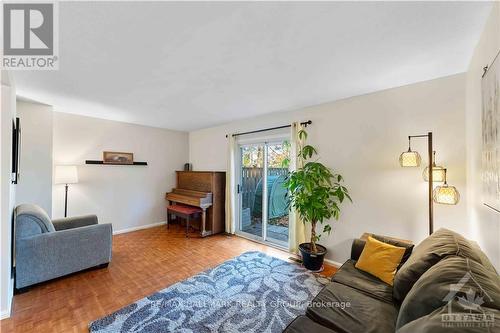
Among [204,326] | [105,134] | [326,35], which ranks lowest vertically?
[204,326]

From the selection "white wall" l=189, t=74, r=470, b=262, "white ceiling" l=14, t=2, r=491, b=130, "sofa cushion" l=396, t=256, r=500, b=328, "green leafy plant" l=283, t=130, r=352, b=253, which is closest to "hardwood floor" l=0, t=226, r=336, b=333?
"green leafy plant" l=283, t=130, r=352, b=253

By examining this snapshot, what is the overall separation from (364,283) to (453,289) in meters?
0.92

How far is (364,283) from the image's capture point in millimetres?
1778

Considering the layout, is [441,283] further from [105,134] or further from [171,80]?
[105,134]

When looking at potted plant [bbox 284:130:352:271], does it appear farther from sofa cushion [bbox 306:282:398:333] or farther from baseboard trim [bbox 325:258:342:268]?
sofa cushion [bbox 306:282:398:333]

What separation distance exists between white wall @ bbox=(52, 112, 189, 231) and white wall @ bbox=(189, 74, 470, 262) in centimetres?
348

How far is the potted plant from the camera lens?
2803 millimetres

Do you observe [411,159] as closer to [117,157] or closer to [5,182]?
[5,182]

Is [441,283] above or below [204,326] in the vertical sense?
above

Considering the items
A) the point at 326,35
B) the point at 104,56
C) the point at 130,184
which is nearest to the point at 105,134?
the point at 130,184

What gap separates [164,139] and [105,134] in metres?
1.24

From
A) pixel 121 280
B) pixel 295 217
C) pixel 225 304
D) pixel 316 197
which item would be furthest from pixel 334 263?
pixel 121 280

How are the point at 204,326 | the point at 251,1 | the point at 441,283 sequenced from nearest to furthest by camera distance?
1. the point at 441,283
2. the point at 251,1
3. the point at 204,326

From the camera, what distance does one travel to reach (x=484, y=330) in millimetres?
655
